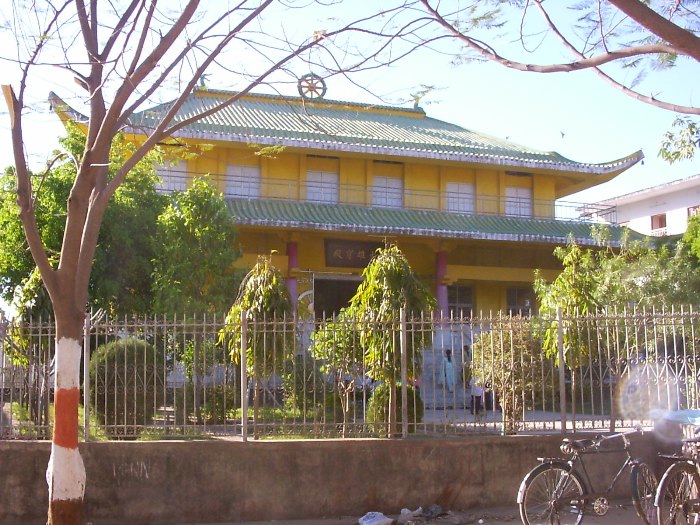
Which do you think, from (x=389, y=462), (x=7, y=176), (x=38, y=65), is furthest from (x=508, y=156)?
(x=38, y=65)

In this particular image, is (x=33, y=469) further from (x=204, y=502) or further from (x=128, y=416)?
(x=204, y=502)

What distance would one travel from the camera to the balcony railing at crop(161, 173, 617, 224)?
69.5 ft

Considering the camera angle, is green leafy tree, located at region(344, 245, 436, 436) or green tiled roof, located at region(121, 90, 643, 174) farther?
green tiled roof, located at region(121, 90, 643, 174)

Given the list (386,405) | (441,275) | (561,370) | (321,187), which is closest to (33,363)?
(386,405)

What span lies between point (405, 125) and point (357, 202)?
386 centimetres

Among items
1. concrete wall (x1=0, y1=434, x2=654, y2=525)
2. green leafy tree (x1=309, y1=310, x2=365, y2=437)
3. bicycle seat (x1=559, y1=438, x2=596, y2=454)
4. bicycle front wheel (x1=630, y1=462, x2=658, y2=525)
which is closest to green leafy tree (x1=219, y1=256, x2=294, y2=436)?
green leafy tree (x1=309, y1=310, x2=365, y2=437)

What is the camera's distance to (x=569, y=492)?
6879 mm

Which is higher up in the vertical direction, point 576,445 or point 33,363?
point 33,363

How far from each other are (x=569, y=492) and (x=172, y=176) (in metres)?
15.2

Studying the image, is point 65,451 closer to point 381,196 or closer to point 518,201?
point 381,196

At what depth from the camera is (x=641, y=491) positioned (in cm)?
691

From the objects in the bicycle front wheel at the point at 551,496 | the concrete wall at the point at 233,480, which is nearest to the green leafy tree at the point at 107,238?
the concrete wall at the point at 233,480

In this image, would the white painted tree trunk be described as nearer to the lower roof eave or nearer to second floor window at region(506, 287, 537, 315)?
the lower roof eave

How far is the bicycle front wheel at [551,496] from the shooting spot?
22.4 feet
